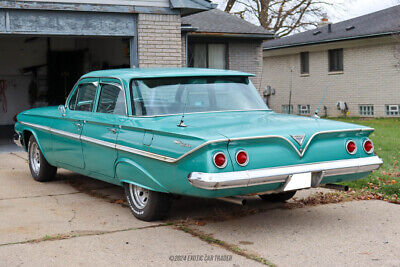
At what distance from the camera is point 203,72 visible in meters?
6.39

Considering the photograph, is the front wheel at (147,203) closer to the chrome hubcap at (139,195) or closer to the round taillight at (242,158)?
the chrome hubcap at (139,195)

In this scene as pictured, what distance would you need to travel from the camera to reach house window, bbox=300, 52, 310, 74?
86.0 feet

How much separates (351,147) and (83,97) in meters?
3.45

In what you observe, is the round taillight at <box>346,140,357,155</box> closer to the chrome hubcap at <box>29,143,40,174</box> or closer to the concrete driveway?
the concrete driveway

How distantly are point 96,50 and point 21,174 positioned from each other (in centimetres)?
1043

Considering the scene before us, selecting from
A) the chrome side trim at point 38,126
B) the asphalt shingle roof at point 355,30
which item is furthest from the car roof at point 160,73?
the asphalt shingle roof at point 355,30

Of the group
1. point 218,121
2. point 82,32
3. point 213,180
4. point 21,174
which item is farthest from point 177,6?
point 213,180

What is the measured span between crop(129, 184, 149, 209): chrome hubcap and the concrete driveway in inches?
7.0

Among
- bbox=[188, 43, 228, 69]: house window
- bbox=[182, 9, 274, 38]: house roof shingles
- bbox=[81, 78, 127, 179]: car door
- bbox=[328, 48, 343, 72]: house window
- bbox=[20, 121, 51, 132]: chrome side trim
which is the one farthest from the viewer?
bbox=[328, 48, 343, 72]: house window

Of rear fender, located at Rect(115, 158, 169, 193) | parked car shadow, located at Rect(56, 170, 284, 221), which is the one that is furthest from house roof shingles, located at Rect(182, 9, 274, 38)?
rear fender, located at Rect(115, 158, 169, 193)

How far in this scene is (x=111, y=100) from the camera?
6375 millimetres

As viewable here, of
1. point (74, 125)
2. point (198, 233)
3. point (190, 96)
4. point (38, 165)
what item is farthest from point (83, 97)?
point (198, 233)

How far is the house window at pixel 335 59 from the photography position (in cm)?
2450

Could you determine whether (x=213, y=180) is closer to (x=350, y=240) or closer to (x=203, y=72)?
(x=350, y=240)
